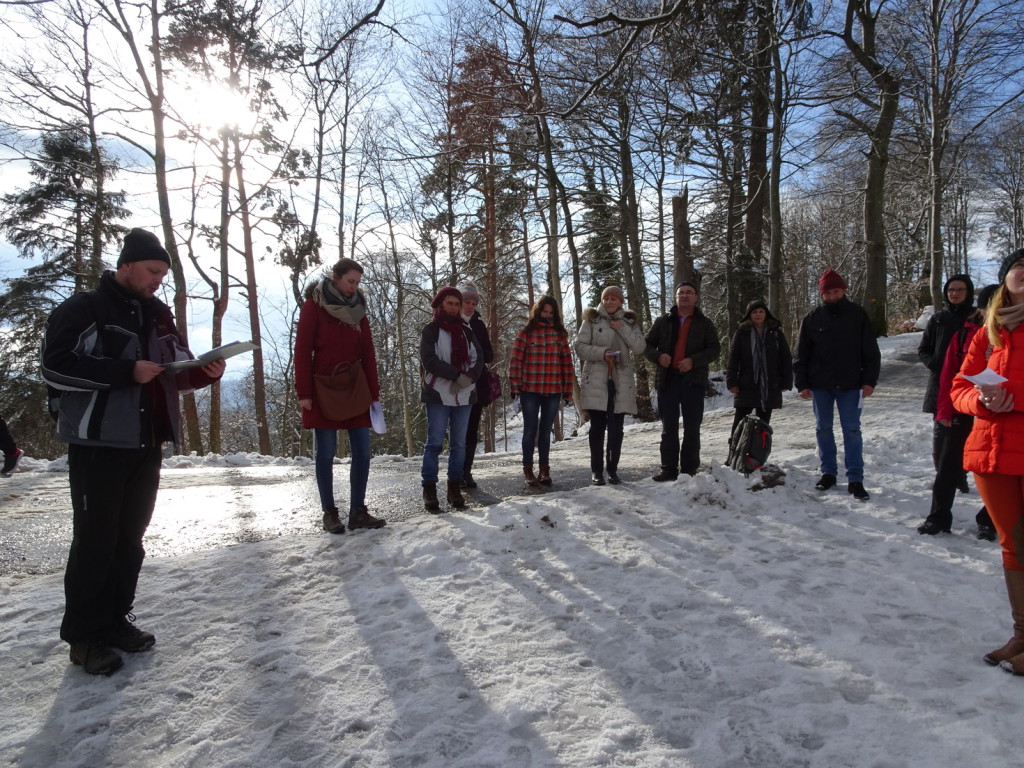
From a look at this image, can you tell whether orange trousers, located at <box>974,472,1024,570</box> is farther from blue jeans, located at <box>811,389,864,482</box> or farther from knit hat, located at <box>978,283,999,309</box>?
blue jeans, located at <box>811,389,864,482</box>

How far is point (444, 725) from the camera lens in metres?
2.45

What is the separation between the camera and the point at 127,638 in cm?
305

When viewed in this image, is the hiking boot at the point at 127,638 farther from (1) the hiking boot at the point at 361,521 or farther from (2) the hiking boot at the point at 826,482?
(2) the hiking boot at the point at 826,482

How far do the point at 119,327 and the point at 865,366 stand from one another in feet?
19.2

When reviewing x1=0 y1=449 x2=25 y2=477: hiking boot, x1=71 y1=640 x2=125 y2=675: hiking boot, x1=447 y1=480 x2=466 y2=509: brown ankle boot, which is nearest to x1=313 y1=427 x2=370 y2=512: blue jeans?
x1=447 y1=480 x2=466 y2=509: brown ankle boot

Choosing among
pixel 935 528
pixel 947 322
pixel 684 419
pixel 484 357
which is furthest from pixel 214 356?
pixel 947 322

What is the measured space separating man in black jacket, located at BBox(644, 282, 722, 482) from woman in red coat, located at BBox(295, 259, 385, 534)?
295 centimetres

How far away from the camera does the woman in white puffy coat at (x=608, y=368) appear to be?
235 inches

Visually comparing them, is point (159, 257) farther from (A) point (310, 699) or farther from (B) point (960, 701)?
(B) point (960, 701)

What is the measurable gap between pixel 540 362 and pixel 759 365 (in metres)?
2.42

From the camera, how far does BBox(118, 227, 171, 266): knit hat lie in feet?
10.1

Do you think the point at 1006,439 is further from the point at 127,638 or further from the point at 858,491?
the point at 127,638

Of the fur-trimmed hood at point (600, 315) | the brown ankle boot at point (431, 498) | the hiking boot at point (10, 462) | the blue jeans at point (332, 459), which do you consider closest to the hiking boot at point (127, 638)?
the blue jeans at point (332, 459)

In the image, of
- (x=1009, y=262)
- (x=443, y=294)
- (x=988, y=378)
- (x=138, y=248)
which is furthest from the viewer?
(x=443, y=294)
